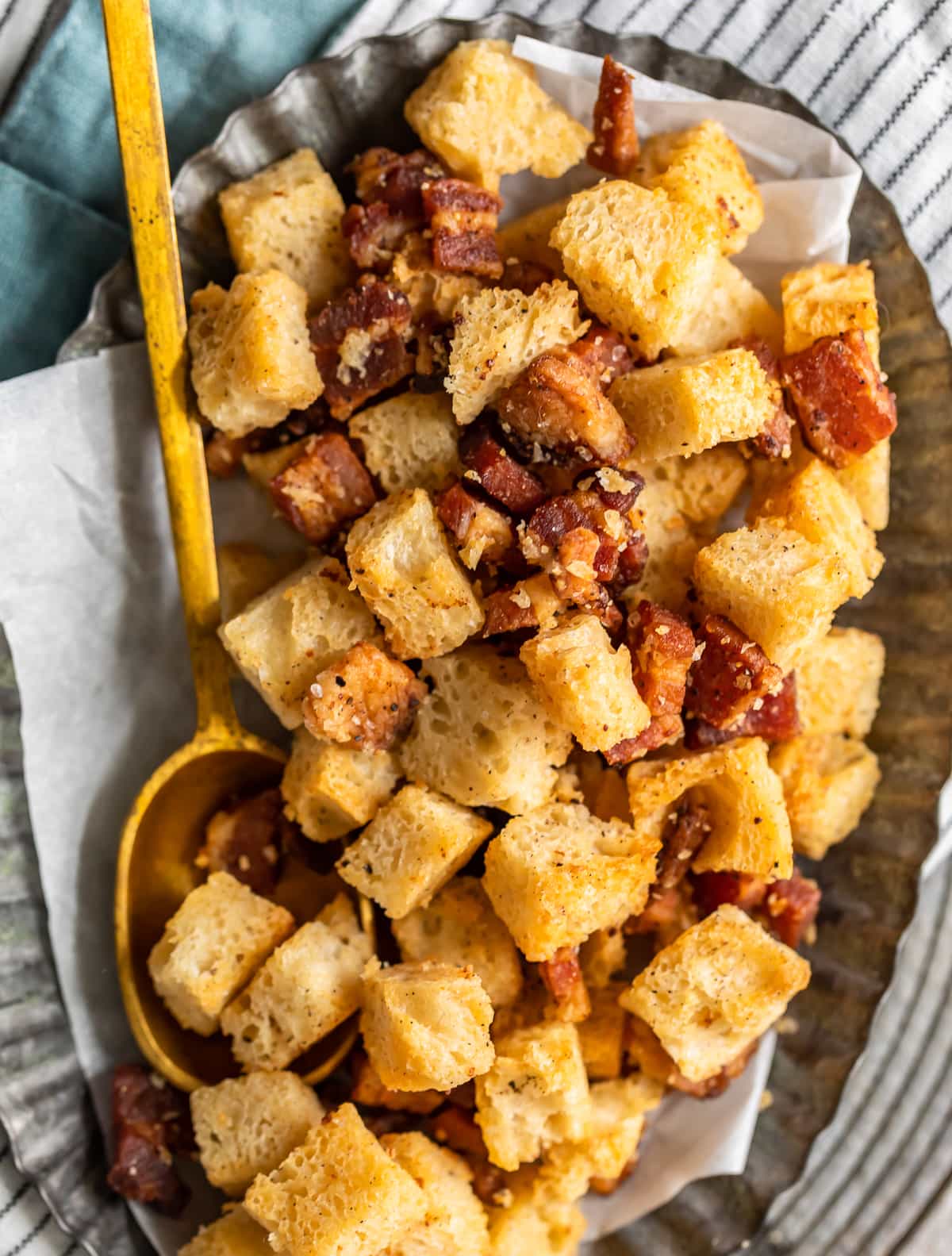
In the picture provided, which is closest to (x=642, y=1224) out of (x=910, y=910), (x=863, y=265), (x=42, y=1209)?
(x=910, y=910)

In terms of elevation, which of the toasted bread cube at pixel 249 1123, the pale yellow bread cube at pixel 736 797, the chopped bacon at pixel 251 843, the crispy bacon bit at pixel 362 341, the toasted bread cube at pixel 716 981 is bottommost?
the toasted bread cube at pixel 249 1123

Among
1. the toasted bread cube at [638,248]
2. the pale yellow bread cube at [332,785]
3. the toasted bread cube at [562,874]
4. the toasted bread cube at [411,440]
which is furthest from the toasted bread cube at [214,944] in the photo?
the toasted bread cube at [638,248]

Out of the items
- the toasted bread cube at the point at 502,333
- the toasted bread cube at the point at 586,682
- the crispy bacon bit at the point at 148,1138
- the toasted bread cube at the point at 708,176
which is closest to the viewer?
the toasted bread cube at the point at 586,682

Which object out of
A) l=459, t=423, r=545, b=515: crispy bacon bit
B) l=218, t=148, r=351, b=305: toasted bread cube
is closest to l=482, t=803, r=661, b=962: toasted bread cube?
l=459, t=423, r=545, b=515: crispy bacon bit

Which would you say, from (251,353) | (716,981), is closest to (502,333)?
(251,353)

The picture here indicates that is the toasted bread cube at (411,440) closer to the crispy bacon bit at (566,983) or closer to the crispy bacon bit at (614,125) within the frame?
the crispy bacon bit at (614,125)

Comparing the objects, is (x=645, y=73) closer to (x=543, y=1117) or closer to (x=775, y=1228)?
(x=543, y=1117)
